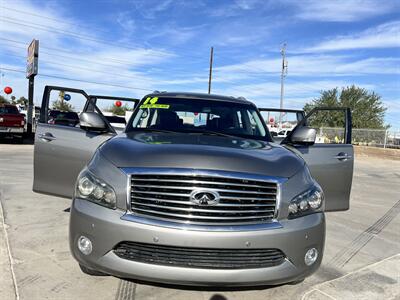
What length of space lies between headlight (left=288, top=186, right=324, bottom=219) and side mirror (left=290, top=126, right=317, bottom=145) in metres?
1.13

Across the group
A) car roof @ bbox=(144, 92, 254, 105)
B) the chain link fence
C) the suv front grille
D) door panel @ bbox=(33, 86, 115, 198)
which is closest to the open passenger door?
door panel @ bbox=(33, 86, 115, 198)

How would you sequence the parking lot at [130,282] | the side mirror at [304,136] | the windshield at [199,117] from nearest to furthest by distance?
the parking lot at [130,282] < the side mirror at [304,136] < the windshield at [199,117]

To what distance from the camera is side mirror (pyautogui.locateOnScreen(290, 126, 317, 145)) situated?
13.7 feet

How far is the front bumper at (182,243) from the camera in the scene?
264 centimetres

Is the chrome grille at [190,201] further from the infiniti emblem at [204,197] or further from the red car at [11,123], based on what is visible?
the red car at [11,123]

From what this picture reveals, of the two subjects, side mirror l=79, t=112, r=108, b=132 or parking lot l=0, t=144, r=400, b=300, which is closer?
A: parking lot l=0, t=144, r=400, b=300

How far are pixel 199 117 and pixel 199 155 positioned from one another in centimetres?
176

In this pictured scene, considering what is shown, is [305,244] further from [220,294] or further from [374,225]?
[374,225]

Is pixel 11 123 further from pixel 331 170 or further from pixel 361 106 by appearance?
pixel 361 106

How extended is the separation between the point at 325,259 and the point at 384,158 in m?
22.0

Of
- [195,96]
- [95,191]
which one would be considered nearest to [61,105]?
[195,96]

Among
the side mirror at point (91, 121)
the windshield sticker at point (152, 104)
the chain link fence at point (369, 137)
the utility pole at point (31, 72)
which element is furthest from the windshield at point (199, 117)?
the chain link fence at point (369, 137)

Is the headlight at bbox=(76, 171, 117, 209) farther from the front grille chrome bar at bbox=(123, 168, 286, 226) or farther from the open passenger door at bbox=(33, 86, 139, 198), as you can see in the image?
the open passenger door at bbox=(33, 86, 139, 198)

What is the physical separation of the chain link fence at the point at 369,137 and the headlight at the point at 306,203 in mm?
25998
